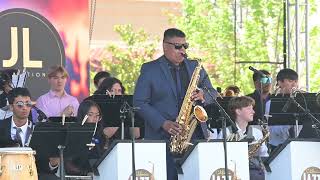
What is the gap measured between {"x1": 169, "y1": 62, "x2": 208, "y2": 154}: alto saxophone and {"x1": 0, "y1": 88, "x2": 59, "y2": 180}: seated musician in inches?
55.2

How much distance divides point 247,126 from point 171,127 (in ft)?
5.53

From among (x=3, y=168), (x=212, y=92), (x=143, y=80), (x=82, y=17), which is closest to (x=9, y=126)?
(x=3, y=168)

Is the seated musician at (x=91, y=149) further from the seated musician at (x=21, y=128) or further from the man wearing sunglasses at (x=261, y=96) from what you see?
the man wearing sunglasses at (x=261, y=96)

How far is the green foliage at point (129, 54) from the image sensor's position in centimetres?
3197

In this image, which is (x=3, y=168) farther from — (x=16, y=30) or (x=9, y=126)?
(x=16, y=30)

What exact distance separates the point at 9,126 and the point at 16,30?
12.2ft

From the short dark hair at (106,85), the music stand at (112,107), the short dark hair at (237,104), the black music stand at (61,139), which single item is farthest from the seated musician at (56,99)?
the black music stand at (61,139)

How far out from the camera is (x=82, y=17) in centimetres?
1443

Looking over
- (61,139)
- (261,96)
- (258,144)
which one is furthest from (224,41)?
(61,139)

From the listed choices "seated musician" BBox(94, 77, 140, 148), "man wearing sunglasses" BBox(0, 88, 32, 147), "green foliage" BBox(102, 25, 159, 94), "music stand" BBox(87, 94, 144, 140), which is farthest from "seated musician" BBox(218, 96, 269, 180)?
"green foliage" BBox(102, 25, 159, 94)

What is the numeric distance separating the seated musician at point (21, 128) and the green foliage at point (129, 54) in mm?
21149

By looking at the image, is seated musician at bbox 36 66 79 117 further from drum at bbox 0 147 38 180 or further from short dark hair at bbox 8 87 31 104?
drum at bbox 0 147 38 180

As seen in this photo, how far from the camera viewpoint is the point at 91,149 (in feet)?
33.7

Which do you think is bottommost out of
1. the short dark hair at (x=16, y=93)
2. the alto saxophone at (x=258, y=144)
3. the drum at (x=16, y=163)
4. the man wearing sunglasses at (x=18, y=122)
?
the drum at (x=16, y=163)
